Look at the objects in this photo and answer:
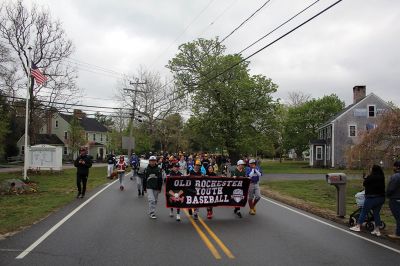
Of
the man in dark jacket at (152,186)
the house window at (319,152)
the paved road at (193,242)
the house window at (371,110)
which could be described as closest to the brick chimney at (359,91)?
the house window at (371,110)

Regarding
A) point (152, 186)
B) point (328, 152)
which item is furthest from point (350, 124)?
point (152, 186)

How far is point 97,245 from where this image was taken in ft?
29.4

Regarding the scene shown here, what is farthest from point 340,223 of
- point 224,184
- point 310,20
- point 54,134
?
point 54,134

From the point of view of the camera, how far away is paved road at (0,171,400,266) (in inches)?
310

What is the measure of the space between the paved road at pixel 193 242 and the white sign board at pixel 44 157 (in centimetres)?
2439

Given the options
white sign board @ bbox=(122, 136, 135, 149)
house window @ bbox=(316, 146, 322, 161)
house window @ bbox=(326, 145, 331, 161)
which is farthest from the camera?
house window @ bbox=(316, 146, 322, 161)

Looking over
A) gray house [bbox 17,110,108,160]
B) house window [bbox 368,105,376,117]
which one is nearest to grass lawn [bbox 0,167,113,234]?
house window [bbox 368,105,376,117]

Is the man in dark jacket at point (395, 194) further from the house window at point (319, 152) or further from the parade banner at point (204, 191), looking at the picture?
the house window at point (319, 152)

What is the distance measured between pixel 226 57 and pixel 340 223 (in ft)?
127

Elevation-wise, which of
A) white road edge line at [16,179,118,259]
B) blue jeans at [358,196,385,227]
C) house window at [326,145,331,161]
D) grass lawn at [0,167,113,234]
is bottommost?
grass lawn at [0,167,113,234]

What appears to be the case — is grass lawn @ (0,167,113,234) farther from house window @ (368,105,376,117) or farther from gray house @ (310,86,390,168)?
house window @ (368,105,376,117)

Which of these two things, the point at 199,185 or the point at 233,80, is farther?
the point at 233,80

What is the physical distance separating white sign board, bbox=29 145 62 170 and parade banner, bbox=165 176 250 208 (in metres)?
26.2

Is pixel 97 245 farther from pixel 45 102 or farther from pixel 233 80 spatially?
pixel 233 80
